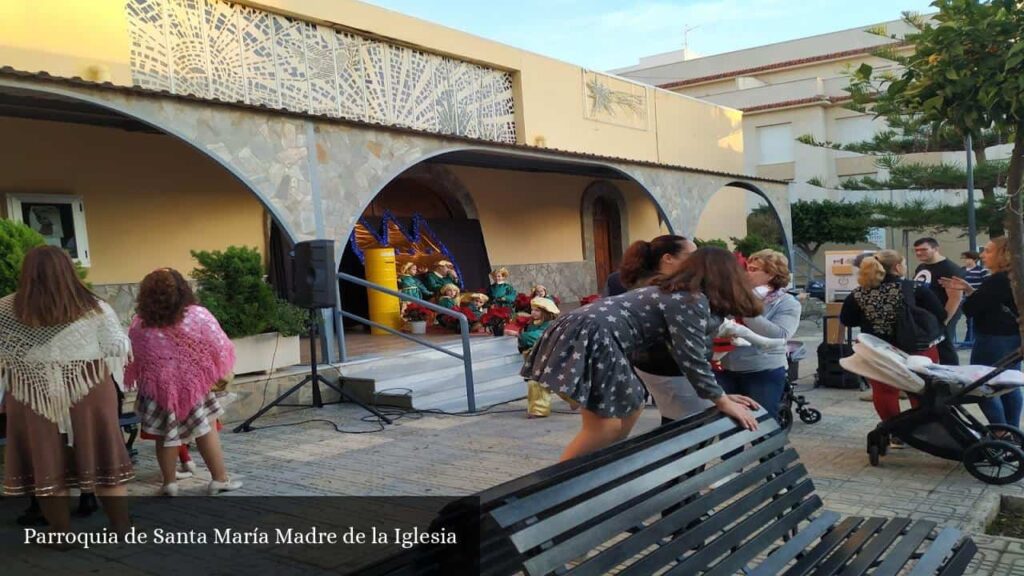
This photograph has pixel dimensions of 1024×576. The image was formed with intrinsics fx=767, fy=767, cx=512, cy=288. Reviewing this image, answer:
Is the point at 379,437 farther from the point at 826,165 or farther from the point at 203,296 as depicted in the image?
the point at 826,165

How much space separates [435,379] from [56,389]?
5.12 meters

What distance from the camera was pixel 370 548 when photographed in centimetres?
398

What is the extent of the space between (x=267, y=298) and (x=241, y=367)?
0.75 m

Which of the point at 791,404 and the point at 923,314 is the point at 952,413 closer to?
the point at 923,314

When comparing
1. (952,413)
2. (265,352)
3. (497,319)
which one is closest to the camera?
(952,413)

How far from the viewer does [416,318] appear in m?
11.8

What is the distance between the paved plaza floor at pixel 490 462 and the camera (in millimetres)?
4391

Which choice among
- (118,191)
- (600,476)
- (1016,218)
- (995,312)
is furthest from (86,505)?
(995,312)

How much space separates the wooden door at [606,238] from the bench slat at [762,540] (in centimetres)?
1520

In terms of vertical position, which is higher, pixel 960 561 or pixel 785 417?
pixel 960 561

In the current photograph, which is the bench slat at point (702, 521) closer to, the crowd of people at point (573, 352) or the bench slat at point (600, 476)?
the bench slat at point (600, 476)

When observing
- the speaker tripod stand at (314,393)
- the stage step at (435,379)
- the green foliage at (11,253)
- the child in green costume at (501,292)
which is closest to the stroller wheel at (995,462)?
the stage step at (435,379)

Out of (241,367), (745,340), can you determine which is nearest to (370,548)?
(745,340)

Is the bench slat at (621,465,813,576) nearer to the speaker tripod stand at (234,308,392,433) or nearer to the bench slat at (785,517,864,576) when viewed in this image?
the bench slat at (785,517,864,576)
